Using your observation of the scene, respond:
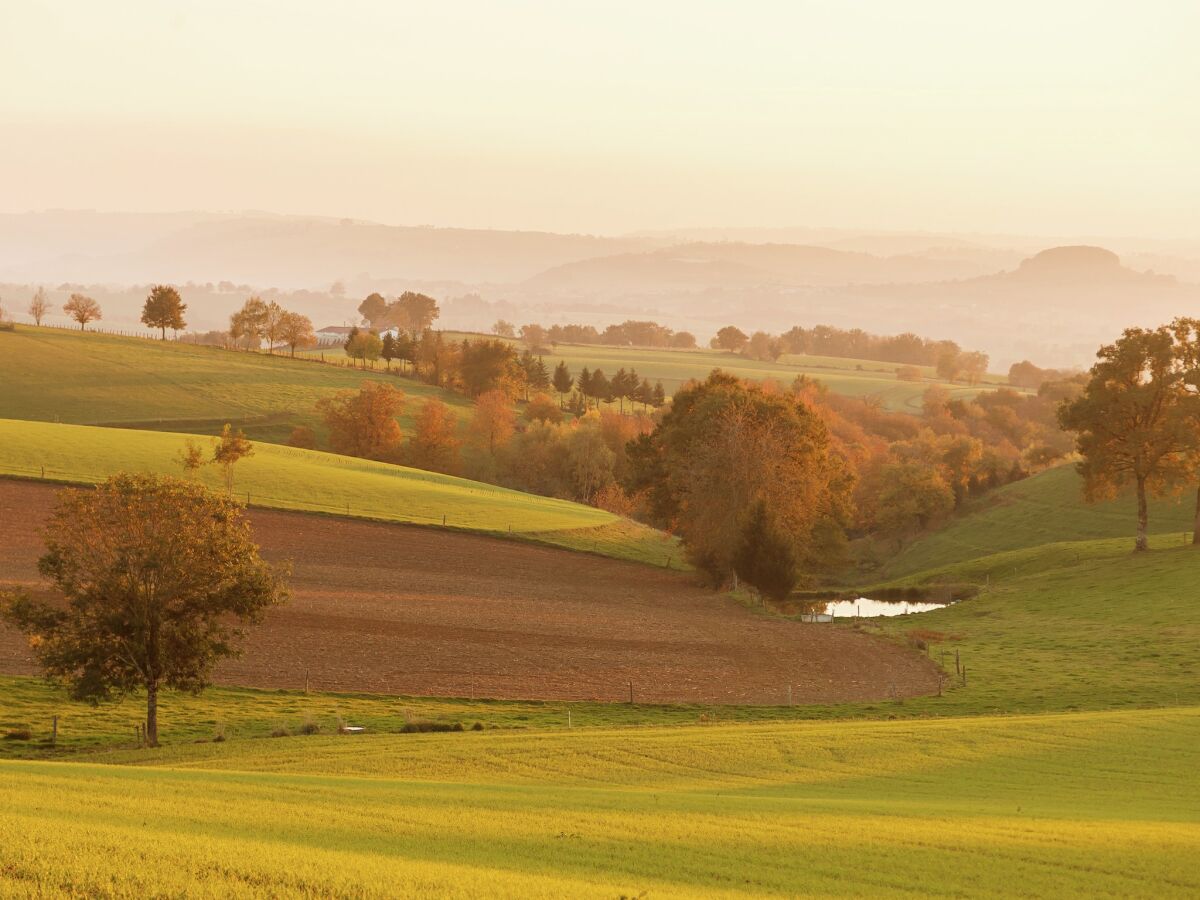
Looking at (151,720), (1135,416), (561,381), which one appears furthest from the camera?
(561,381)

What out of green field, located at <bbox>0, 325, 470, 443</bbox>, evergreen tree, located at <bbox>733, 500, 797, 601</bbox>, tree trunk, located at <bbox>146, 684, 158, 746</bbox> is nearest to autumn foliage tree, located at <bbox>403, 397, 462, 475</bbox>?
green field, located at <bbox>0, 325, 470, 443</bbox>

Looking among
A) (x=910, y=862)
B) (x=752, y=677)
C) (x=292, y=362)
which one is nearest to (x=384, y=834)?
(x=910, y=862)

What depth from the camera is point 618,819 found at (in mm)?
20953

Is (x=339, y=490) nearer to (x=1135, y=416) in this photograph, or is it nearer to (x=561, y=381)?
(x=1135, y=416)

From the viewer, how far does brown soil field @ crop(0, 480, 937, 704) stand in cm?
4800

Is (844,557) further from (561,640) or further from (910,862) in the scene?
(910,862)

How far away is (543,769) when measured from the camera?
1172 inches

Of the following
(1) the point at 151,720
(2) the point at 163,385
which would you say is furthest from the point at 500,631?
(2) the point at 163,385

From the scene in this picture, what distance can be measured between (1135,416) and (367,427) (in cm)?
8103

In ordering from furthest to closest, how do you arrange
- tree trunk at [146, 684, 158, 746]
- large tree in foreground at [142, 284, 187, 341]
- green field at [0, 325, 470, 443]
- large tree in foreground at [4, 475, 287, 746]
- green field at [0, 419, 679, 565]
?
large tree in foreground at [142, 284, 187, 341]
green field at [0, 325, 470, 443]
green field at [0, 419, 679, 565]
large tree in foreground at [4, 475, 287, 746]
tree trunk at [146, 684, 158, 746]

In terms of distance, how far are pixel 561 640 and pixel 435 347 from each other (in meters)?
126

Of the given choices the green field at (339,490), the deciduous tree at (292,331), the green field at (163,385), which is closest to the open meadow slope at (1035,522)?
the green field at (339,490)

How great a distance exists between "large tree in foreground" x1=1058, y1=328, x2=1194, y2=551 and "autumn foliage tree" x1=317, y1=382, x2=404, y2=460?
75676 mm

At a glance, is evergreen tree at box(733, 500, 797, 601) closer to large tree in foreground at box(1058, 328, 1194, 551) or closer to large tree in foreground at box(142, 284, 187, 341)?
large tree in foreground at box(1058, 328, 1194, 551)
